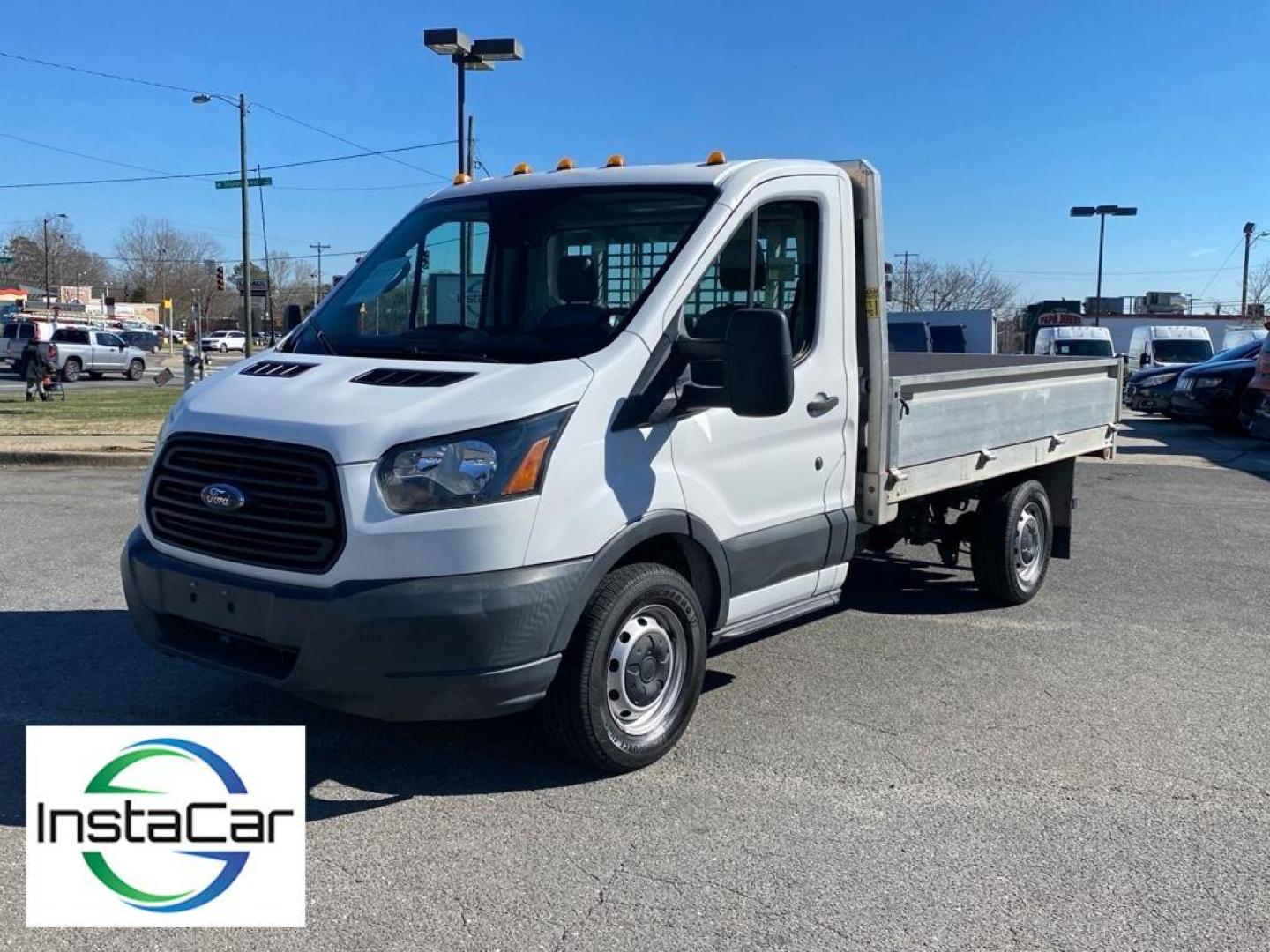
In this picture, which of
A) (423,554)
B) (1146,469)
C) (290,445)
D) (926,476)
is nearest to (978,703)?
(926,476)

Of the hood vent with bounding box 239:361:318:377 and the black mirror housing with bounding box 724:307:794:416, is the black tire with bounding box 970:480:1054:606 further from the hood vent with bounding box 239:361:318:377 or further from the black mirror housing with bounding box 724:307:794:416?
the hood vent with bounding box 239:361:318:377

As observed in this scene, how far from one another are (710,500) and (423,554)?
4.25ft

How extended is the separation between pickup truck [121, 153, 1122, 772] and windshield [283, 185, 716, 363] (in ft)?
0.05

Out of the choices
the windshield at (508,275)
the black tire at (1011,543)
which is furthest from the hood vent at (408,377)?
the black tire at (1011,543)

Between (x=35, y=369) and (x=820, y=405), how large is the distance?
75.6 feet

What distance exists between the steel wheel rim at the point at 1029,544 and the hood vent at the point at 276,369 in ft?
14.8

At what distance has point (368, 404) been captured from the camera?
3873 millimetres

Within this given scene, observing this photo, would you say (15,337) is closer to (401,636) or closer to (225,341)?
(225,341)

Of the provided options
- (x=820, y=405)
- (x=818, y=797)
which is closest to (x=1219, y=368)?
(x=820, y=405)

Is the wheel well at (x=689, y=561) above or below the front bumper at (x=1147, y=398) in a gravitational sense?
below

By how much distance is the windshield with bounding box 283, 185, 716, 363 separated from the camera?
453 cm

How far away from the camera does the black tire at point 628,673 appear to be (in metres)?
4.11

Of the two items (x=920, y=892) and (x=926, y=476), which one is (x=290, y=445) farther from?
(x=926, y=476)

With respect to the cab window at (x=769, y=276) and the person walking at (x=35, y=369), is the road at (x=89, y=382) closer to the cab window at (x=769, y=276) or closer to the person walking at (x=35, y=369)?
the person walking at (x=35, y=369)
